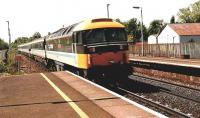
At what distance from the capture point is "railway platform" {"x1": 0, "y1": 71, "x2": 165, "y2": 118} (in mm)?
9992

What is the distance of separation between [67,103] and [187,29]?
5759 centimetres

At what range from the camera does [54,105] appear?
1155cm

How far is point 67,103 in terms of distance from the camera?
11.8 metres

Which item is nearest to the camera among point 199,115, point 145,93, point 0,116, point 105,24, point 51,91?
point 0,116

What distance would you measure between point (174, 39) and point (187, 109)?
2185 inches

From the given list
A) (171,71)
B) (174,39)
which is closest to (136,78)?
(171,71)

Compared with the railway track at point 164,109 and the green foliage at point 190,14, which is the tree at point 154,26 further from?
the railway track at point 164,109

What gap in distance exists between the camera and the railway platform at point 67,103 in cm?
999

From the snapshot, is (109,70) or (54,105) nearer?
(54,105)

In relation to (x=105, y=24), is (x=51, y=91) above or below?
below

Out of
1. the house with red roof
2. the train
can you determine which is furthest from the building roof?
the train

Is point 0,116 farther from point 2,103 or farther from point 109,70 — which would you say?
point 109,70

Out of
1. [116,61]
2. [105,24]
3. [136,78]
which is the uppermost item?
[105,24]

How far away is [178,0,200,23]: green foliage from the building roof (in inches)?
2243
